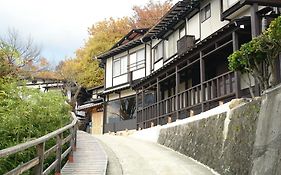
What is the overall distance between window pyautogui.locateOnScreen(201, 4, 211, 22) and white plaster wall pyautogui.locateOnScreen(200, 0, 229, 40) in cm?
23

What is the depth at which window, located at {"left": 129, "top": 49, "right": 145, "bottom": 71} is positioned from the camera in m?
32.7

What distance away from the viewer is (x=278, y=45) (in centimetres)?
1024

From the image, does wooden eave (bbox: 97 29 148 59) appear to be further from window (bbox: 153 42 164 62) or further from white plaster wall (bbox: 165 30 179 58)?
white plaster wall (bbox: 165 30 179 58)

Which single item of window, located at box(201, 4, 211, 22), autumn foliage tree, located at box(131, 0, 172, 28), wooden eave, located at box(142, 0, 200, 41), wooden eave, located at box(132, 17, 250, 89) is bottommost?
wooden eave, located at box(132, 17, 250, 89)

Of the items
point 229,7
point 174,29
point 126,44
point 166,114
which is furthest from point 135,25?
point 229,7

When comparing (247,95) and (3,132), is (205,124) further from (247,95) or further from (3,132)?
(3,132)

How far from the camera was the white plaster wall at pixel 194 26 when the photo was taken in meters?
22.5

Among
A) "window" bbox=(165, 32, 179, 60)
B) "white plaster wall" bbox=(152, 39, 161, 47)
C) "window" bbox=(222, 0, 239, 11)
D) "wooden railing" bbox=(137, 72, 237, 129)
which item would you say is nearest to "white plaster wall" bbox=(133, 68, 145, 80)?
"white plaster wall" bbox=(152, 39, 161, 47)

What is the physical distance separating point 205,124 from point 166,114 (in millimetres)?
9675

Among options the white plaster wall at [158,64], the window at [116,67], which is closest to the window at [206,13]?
the white plaster wall at [158,64]

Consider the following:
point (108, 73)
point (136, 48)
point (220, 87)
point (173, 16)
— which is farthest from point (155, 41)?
point (220, 87)

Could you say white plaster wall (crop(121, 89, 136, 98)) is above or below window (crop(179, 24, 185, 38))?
below

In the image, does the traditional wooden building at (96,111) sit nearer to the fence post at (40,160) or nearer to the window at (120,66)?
the window at (120,66)

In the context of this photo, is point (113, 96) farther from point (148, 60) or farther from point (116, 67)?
point (148, 60)
